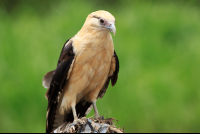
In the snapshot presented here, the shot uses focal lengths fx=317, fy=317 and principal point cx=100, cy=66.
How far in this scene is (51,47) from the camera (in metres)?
5.38

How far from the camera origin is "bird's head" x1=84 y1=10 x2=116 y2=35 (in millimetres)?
2709

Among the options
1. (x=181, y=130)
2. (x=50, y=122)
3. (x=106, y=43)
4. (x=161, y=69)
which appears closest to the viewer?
(x=106, y=43)

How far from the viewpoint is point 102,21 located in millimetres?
2766

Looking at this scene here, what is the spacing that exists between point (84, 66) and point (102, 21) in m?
0.44

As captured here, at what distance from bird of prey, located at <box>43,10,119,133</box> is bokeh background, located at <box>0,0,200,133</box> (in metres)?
1.41

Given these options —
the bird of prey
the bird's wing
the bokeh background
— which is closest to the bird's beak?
the bird of prey

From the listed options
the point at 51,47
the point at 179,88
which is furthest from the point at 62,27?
the point at 179,88

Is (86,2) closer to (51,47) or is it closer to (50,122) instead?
(51,47)

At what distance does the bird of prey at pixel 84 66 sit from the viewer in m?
2.83

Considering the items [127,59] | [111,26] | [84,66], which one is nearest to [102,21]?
[111,26]

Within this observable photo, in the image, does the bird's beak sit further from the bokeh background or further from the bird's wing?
the bokeh background

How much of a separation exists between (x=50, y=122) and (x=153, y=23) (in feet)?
10.8

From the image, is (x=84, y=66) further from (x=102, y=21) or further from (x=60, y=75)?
(x=102, y=21)

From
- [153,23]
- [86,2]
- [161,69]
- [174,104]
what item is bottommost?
[174,104]
